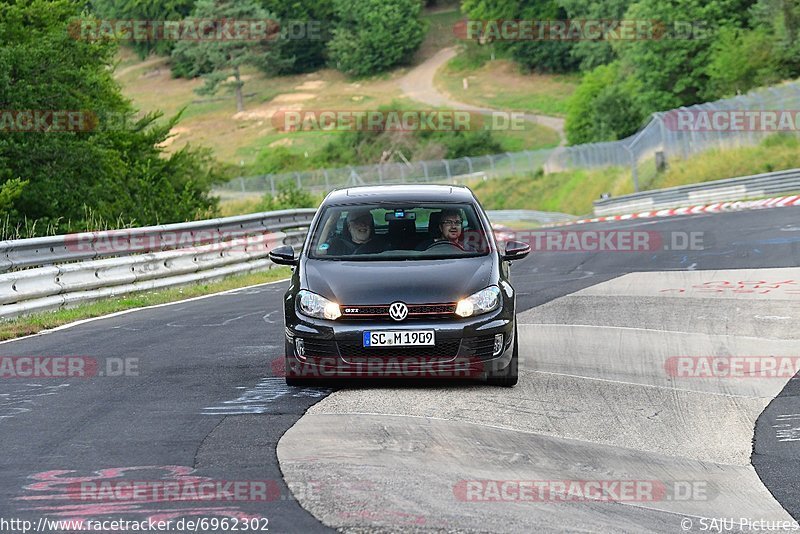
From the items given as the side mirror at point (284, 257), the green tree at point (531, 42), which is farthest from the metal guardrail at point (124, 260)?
the green tree at point (531, 42)

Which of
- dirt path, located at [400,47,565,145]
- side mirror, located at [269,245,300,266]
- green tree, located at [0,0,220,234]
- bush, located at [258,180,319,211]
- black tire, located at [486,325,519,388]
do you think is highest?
side mirror, located at [269,245,300,266]

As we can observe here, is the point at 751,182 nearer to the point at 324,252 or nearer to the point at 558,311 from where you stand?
the point at 558,311

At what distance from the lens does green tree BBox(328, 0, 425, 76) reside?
131875 mm

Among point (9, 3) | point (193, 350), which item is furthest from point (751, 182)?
point (193, 350)

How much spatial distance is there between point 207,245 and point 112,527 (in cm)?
1595

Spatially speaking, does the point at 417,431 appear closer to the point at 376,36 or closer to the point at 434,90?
the point at 434,90

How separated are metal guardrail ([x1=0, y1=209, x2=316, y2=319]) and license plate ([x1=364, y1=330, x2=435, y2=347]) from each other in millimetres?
7365

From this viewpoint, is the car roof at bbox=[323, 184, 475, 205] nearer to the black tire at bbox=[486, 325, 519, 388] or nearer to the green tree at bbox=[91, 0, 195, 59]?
the black tire at bbox=[486, 325, 519, 388]

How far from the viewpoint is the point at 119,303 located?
1770 centimetres

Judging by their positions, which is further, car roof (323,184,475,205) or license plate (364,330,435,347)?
car roof (323,184,475,205)

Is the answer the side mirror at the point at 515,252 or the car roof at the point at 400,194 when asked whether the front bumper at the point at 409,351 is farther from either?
the car roof at the point at 400,194

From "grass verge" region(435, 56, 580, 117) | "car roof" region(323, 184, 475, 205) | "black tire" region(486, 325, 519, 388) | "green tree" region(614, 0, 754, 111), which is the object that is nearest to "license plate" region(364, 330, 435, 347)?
"black tire" region(486, 325, 519, 388)

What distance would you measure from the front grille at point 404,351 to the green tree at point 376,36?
407ft

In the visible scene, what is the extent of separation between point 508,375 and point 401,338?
980mm
